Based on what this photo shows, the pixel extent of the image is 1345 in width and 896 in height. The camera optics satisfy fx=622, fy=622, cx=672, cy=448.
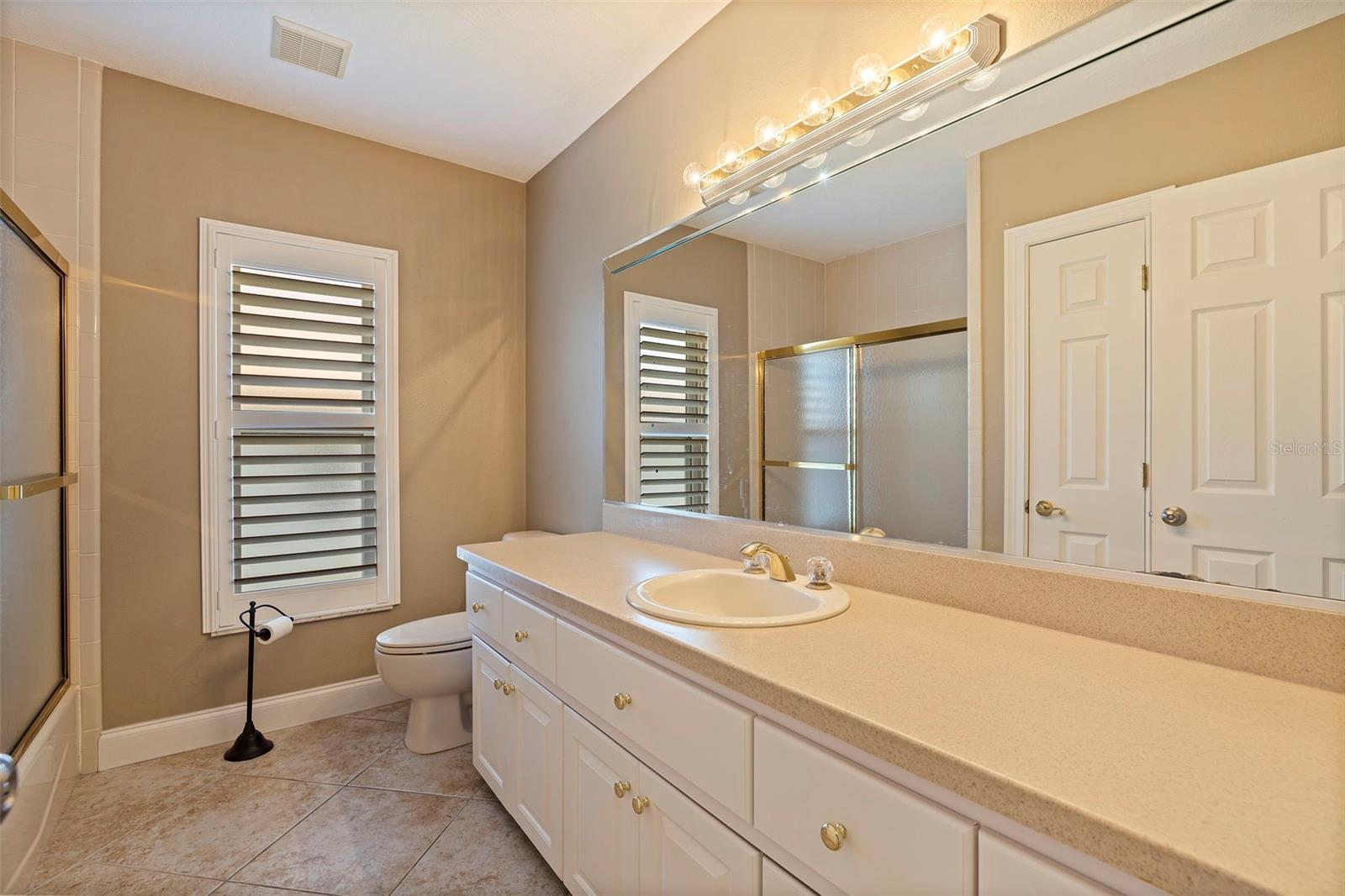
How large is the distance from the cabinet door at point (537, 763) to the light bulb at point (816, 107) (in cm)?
156

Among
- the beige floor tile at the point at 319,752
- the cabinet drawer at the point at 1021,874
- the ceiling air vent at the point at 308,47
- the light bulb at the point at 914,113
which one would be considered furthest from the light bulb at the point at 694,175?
the beige floor tile at the point at 319,752

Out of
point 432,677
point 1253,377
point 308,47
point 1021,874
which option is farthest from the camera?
point 432,677

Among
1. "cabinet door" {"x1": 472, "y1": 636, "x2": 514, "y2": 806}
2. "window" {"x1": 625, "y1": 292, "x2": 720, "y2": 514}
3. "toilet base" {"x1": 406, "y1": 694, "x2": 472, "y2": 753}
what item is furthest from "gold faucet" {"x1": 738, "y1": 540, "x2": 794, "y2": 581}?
"toilet base" {"x1": 406, "y1": 694, "x2": 472, "y2": 753}

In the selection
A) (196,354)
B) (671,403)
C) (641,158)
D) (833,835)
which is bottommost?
(833,835)

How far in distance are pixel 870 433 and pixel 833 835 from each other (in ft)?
2.93

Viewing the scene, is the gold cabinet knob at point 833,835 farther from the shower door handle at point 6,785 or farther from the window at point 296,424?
the window at point 296,424

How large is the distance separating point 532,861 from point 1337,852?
1764 mm

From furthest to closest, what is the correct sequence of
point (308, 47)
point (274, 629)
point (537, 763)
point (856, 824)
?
point (274, 629)
point (308, 47)
point (537, 763)
point (856, 824)

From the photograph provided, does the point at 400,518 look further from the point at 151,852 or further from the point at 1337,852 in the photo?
the point at 1337,852

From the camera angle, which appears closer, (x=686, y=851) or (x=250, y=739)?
(x=686, y=851)

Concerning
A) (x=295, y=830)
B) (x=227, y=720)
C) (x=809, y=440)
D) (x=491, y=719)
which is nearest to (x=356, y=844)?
(x=295, y=830)

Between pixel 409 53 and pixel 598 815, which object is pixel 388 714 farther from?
pixel 409 53

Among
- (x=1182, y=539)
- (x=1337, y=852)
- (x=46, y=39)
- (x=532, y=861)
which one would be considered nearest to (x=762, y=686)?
(x=1337, y=852)

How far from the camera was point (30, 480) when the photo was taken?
173cm
